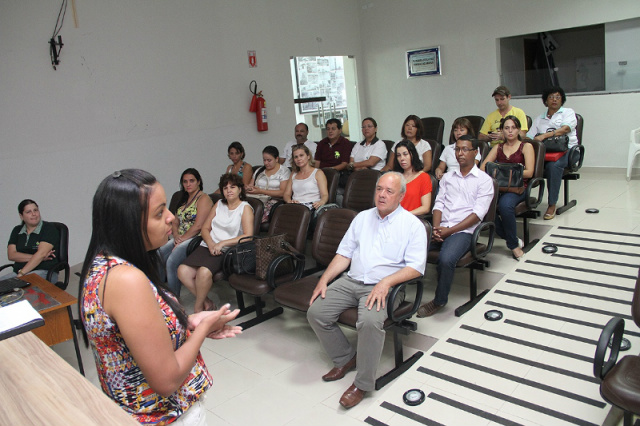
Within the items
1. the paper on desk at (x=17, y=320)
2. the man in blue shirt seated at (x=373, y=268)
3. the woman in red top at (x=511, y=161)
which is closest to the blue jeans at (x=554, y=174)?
the woman in red top at (x=511, y=161)

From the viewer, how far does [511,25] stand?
7.77 meters

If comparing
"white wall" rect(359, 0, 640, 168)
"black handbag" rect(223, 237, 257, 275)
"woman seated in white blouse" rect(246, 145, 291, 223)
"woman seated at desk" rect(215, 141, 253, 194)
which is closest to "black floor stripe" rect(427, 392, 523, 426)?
"black handbag" rect(223, 237, 257, 275)

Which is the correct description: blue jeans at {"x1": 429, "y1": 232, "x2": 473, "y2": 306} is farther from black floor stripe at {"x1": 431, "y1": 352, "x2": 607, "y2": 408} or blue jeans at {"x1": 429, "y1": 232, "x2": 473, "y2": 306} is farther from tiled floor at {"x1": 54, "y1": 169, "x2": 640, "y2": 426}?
black floor stripe at {"x1": 431, "y1": 352, "x2": 607, "y2": 408}

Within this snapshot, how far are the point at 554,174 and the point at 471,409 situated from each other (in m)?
3.18

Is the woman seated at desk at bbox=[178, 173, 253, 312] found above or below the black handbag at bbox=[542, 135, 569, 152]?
below

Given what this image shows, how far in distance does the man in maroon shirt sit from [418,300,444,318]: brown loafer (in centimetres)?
289

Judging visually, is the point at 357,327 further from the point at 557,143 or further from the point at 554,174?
the point at 557,143

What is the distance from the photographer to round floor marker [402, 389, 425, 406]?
9.86ft

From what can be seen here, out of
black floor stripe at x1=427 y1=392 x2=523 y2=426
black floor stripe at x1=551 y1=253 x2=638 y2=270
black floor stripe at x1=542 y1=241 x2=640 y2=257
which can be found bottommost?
black floor stripe at x1=427 y1=392 x2=523 y2=426

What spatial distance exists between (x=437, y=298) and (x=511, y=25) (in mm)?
5354

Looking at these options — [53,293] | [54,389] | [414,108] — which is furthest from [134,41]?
[54,389]

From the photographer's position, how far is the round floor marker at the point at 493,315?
12.1ft

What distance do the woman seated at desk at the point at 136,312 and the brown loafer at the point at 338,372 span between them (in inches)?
82.7

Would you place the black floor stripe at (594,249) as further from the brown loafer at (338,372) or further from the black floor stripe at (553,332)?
the brown loafer at (338,372)
